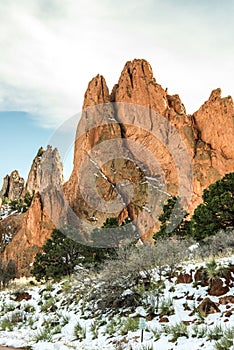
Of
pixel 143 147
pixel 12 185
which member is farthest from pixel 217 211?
pixel 12 185

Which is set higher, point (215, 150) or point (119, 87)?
point (119, 87)

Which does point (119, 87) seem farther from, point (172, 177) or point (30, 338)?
point (30, 338)

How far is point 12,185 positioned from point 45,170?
35.9 meters

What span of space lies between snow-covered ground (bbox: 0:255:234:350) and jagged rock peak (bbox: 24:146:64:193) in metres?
80.2

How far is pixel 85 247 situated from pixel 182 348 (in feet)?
64.9

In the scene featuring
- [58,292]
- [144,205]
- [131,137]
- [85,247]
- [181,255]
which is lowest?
[58,292]

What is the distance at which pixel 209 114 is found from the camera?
78.8 meters

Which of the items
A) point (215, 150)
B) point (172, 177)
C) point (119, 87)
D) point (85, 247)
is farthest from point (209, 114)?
point (85, 247)

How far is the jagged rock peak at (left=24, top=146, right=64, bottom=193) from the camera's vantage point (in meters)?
109

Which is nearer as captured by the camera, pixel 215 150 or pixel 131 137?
pixel 215 150

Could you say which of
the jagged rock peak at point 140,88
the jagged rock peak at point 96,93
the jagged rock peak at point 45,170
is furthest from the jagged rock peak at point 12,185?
the jagged rock peak at point 140,88

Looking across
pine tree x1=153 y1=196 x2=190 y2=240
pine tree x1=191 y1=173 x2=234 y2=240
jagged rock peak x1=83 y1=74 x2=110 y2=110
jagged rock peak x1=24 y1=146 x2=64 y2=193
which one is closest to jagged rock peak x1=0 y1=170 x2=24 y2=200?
jagged rock peak x1=24 y1=146 x2=64 y2=193

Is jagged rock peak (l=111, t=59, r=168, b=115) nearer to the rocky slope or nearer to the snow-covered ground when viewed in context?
the rocky slope

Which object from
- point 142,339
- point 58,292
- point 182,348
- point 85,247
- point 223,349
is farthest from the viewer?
point 85,247
